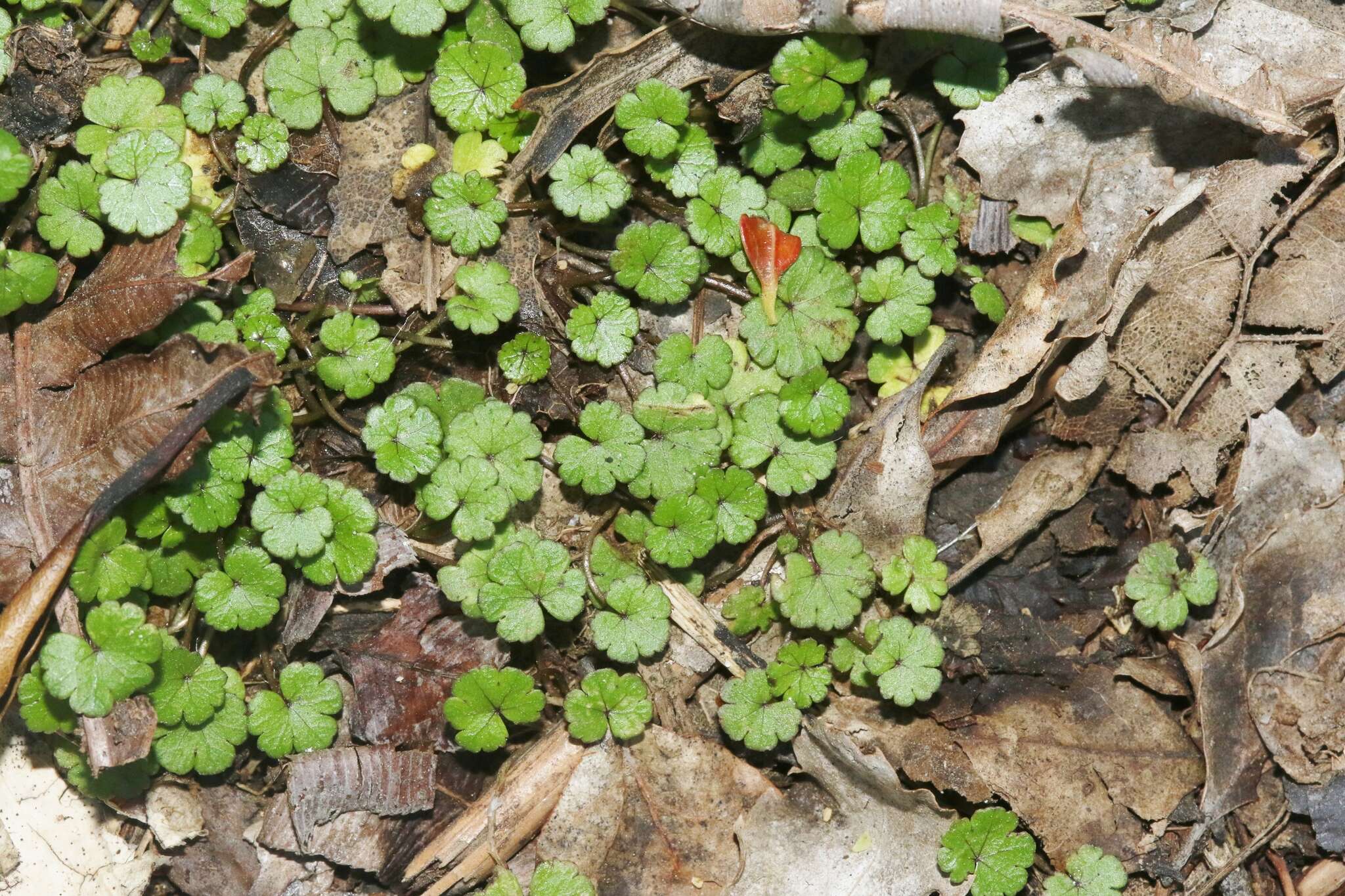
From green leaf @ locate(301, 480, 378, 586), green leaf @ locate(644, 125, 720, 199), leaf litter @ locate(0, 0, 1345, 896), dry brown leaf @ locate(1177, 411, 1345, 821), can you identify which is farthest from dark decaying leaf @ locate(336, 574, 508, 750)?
dry brown leaf @ locate(1177, 411, 1345, 821)

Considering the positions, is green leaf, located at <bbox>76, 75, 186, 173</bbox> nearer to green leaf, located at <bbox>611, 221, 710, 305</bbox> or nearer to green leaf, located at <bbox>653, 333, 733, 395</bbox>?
green leaf, located at <bbox>611, 221, 710, 305</bbox>

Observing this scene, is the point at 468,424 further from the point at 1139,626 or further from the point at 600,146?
the point at 1139,626

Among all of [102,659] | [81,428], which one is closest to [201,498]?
[81,428]

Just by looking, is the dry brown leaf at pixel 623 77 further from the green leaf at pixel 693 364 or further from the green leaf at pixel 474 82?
the green leaf at pixel 693 364

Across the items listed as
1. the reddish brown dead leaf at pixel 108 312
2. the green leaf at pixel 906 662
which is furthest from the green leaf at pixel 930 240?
the reddish brown dead leaf at pixel 108 312

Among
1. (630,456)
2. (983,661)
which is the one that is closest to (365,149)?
(630,456)
